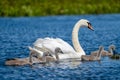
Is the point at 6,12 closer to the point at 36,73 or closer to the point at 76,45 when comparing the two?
the point at 76,45

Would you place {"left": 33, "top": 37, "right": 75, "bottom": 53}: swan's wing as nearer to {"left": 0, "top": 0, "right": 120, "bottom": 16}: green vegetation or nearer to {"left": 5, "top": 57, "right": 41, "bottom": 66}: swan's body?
{"left": 5, "top": 57, "right": 41, "bottom": 66}: swan's body

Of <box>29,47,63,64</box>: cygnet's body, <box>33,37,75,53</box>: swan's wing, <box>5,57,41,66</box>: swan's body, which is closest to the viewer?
<box>5,57,41,66</box>: swan's body

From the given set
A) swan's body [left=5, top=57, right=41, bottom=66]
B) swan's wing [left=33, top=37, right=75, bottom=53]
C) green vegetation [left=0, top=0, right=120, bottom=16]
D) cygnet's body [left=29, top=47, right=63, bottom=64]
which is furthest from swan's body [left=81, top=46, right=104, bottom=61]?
green vegetation [left=0, top=0, right=120, bottom=16]

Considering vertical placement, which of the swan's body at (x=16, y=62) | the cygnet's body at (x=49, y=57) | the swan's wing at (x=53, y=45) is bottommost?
the swan's body at (x=16, y=62)

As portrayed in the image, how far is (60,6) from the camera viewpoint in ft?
271

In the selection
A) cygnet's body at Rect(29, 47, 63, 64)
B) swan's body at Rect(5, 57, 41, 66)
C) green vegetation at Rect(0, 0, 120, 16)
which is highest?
green vegetation at Rect(0, 0, 120, 16)

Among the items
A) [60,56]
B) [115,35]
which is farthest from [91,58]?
[115,35]

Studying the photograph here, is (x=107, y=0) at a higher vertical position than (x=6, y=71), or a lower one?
higher

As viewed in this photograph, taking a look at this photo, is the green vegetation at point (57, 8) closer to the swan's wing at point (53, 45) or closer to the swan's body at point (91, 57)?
the swan's wing at point (53, 45)

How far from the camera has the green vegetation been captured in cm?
7718

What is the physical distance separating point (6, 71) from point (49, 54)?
12.0 ft

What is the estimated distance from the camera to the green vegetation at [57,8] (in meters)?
77.2

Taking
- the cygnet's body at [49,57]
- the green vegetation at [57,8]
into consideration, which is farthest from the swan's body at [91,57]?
the green vegetation at [57,8]

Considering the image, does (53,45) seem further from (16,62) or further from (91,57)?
(16,62)
